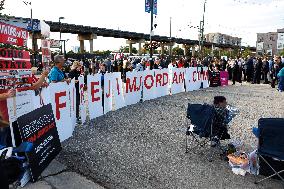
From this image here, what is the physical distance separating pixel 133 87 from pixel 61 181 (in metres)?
7.58

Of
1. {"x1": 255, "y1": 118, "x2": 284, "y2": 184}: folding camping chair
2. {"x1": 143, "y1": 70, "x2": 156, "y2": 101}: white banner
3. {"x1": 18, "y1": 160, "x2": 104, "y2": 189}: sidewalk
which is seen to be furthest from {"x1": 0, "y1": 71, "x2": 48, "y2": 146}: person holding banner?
{"x1": 143, "y1": 70, "x2": 156, "y2": 101}: white banner

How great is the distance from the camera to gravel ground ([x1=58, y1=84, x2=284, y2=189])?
4.90 m

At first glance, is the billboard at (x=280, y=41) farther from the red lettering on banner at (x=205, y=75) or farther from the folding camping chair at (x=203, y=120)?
the folding camping chair at (x=203, y=120)

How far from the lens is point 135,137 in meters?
7.30

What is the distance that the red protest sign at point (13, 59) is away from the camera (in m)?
5.88

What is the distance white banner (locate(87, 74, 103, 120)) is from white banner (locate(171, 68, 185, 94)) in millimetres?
6620

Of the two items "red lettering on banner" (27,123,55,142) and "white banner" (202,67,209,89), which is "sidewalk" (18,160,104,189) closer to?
"red lettering on banner" (27,123,55,142)

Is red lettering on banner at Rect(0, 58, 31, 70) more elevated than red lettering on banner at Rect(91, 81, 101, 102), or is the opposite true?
red lettering on banner at Rect(0, 58, 31, 70)

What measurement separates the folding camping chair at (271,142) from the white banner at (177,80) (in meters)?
10.9

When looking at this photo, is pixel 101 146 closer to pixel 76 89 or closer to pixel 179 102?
pixel 76 89

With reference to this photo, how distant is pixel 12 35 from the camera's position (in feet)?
20.1

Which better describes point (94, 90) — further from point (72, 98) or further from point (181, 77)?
point (181, 77)

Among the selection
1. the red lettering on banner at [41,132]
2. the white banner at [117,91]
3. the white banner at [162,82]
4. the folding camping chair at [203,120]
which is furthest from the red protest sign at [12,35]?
the white banner at [162,82]

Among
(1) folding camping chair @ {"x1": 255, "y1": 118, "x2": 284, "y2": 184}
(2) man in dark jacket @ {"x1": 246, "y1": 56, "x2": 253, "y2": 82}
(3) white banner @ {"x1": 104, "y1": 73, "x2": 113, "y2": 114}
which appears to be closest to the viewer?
(1) folding camping chair @ {"x1": 255, "y1": 118, "x2": 284, "y2": 184}
